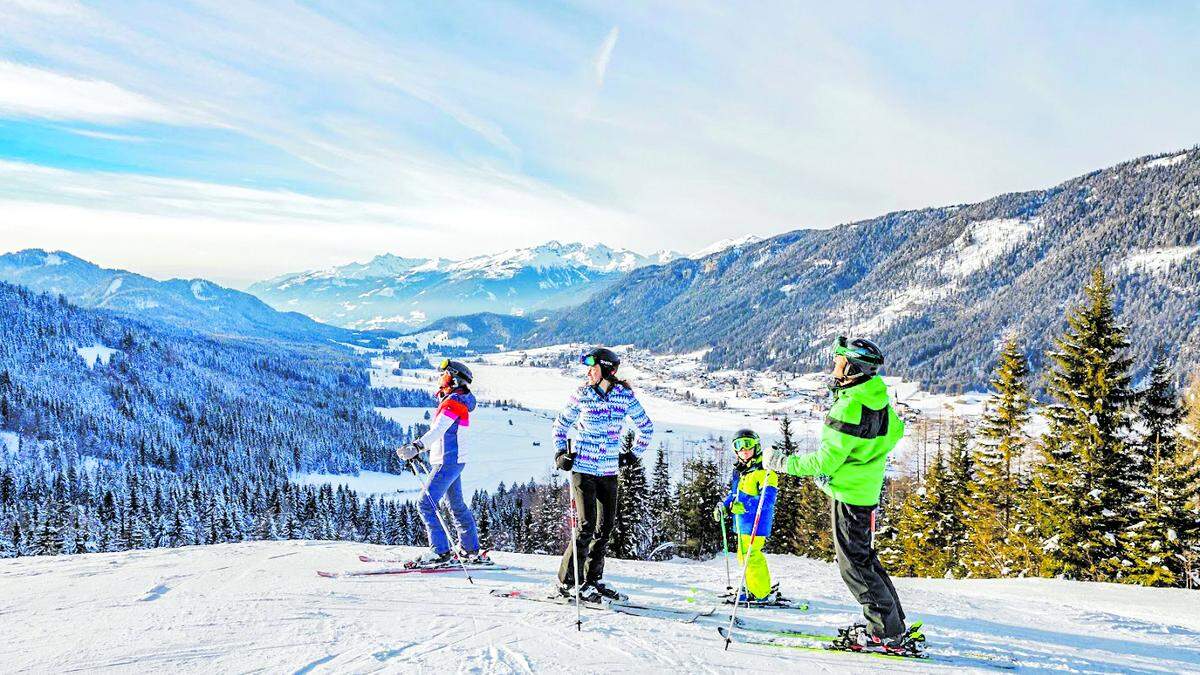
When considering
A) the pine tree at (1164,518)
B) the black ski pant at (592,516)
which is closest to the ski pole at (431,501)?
the black ski pant at (592,516)

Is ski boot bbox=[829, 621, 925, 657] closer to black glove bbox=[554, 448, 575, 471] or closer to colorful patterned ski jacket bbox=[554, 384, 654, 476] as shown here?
colorful patterned ski jacket bbox=[554, 384, 654, 476]

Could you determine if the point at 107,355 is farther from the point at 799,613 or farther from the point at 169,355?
the point at 799,613

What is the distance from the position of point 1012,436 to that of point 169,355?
706ft

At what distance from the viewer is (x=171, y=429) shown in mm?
139500

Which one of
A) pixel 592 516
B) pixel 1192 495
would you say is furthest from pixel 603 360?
pixel 1192 495

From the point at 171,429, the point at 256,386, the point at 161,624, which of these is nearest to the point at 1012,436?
the point at 161,624

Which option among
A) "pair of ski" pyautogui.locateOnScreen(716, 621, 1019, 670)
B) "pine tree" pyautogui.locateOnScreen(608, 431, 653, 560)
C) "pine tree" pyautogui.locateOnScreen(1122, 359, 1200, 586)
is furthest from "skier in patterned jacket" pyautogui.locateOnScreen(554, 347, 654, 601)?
"pine tree" pyautogui.locateOnScreen(608, 431, 653, 560)

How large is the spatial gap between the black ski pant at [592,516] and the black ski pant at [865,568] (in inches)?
92.4

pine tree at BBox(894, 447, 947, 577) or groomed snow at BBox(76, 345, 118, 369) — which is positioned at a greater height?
groomed snow at BBox(76, 345, 118, 369)

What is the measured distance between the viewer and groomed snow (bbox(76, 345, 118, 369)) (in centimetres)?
16325

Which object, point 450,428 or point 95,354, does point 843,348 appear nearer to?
point 450,428

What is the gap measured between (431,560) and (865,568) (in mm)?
5995

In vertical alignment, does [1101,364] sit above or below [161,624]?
above

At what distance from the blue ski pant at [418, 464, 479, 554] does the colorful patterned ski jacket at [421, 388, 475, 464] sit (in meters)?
0.13
